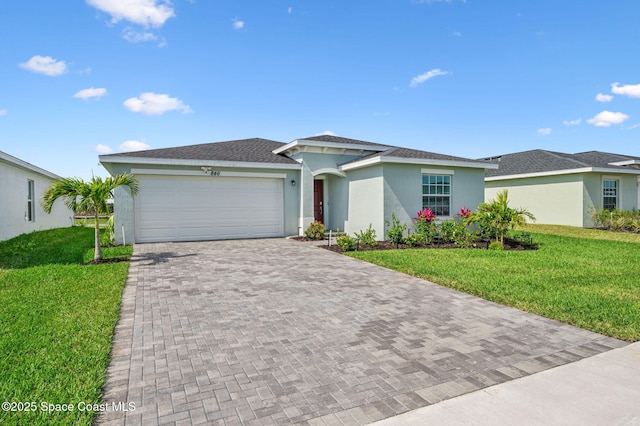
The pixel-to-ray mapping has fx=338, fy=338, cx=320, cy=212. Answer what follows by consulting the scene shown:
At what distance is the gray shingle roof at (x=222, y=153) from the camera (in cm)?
1327

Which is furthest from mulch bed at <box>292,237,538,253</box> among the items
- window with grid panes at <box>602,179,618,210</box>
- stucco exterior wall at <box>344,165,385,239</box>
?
window with grid panes at <box>602,179,618,210</box>

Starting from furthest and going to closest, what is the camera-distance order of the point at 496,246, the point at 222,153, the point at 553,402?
the point at 222,153, the point at 496,246, the point at 553,402

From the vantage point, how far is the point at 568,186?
18.1 m

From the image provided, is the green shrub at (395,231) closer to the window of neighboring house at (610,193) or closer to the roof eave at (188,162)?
the roof eave at (188,162)

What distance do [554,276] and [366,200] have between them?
7463mm

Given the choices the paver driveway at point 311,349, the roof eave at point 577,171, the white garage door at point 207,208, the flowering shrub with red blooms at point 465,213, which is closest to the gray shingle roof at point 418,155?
the flowering shrub with red blooms at point 465,213

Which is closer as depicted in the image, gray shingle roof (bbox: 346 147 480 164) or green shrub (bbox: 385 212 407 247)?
green shrub (bbox: 385 212 407 247)

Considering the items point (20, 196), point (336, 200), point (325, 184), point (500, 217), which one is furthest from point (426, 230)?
point (20, 196)

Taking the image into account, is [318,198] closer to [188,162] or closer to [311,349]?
[188,162]

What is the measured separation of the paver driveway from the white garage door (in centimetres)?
694

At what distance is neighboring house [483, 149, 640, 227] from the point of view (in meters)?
17.5

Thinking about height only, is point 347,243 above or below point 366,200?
below

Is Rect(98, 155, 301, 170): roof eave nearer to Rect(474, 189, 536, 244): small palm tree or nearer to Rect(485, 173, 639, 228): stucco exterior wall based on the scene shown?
Rect(474, 189, 536, 244): small palm tree

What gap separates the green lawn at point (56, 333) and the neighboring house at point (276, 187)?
488cm
